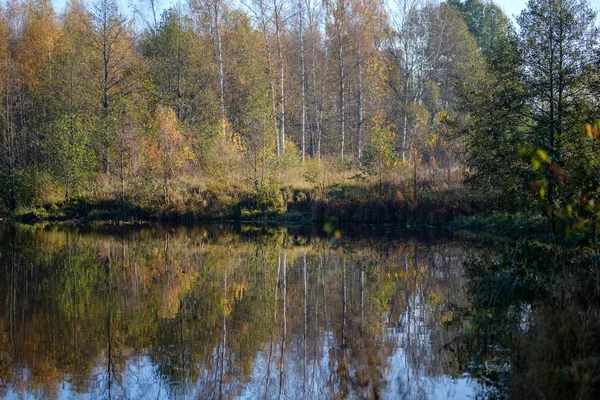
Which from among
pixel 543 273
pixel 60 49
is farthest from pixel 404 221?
pixel 60 49

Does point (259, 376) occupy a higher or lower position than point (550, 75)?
lower

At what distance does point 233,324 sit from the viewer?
9.56m

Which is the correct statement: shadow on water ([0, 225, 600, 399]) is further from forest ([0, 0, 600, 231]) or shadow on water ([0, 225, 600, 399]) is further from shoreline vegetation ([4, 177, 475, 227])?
shoreline vegetation ([4, 177, 475, 227])

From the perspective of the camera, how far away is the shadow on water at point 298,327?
22.2 ft

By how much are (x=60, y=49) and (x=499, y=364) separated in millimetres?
35347

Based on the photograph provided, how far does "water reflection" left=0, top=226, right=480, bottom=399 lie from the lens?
7086 mm

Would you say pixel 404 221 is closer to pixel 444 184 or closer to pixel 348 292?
pixel 444 184

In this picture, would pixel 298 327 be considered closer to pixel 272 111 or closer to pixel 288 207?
pixel 288 207

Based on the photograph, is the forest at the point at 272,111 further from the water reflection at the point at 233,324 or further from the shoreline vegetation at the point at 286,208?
the water reflection at the point at 233,324

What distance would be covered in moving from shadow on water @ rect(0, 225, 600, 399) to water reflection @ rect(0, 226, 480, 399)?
0.03 meters

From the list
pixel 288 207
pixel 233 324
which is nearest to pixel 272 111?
pixel 288 207

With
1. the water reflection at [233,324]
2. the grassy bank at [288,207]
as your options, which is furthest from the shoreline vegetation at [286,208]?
the water reflection at [233,324]

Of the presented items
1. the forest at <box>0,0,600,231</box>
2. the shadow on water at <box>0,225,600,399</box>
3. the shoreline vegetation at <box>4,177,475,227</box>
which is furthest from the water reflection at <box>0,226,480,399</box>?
the shoreline vegetation at <box>4,177,475,227</box>

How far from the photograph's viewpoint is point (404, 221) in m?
26.2
